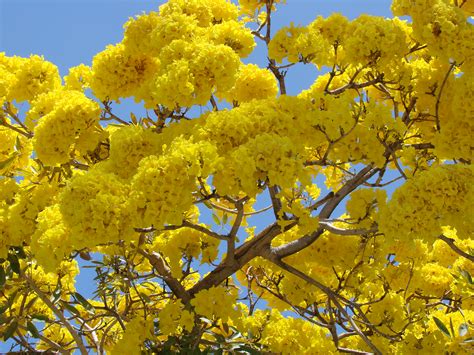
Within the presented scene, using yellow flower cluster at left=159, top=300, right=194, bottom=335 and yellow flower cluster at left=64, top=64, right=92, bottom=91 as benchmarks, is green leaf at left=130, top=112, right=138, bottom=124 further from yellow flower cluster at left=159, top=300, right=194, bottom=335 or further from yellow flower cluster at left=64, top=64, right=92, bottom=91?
yellow flower cluster at left=159, top=300, right=194, bottom=335

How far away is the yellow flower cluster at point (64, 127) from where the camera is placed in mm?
4543

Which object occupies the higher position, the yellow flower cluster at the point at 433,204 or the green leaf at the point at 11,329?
the green leaf at the point at 11,329

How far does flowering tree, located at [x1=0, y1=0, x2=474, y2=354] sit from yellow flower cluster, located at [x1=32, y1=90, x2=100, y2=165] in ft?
0.04

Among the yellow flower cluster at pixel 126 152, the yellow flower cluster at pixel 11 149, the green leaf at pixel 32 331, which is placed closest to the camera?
the yellow flower cluster at pixel 126 152

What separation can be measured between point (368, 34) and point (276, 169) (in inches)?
68.7

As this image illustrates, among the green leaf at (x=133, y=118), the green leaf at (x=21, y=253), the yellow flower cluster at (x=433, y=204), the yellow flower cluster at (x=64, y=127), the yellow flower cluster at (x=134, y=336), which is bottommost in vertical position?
the yellow flower cluster at (x=433, y=204)

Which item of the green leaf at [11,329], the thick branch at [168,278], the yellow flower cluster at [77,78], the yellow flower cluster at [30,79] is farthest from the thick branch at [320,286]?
the yellow flower cluster at [30,79]

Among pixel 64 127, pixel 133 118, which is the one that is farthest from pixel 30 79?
pixel 64 127

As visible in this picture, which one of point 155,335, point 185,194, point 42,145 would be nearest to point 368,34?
point 185,194

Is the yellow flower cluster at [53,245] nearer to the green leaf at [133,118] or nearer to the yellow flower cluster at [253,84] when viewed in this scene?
the green leaf at [133,118]

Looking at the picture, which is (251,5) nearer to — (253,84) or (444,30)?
(253,84)

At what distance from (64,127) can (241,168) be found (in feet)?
5.36

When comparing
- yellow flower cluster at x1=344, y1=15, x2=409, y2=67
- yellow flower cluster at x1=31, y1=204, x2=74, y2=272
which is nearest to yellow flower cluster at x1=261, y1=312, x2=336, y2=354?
yellow flower cluster at x1=31, y1=204, x2=74, y2=272

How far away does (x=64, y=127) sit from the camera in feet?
14.9
